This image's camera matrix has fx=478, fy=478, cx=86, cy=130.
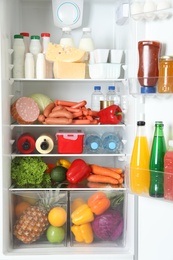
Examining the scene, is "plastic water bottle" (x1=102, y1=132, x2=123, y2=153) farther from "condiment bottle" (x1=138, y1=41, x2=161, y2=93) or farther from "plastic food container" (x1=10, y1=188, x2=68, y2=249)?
"condiment bottle" (x1=138, y1=41, x2=161, y2=93)

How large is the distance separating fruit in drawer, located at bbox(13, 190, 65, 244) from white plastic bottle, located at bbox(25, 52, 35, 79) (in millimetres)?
628

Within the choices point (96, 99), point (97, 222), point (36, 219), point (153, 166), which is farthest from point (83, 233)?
point (96, 99)

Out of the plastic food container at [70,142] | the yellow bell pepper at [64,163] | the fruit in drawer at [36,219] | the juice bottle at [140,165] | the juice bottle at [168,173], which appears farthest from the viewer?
the yellow bell pepper at [64,163]

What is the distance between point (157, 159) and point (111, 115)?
0.55 metres

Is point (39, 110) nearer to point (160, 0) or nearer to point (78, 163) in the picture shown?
point (78, 163)

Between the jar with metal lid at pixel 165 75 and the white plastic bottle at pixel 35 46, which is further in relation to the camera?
the white plastic bottle at pixel 35 46

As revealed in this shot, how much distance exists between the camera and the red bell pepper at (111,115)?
8.21 feet

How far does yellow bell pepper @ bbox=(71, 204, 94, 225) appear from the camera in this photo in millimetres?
2465

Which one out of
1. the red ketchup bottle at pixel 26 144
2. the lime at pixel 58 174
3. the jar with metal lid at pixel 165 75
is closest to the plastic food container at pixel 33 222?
the lime at pixel 58 174

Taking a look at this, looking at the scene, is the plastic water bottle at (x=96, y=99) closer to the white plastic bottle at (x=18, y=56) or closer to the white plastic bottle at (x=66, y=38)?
the white plastic bottle at (x=66, y=38)

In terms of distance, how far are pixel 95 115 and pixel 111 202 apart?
48 centimetres

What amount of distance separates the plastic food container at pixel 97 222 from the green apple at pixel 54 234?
6 centimetres

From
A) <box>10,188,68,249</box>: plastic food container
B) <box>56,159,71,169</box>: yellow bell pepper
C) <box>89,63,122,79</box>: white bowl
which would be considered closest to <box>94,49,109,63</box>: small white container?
<box>89,63,122,79</box>: white bowl

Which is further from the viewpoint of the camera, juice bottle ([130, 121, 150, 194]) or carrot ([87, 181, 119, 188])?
carrot ([87, 181, 119, 188])
